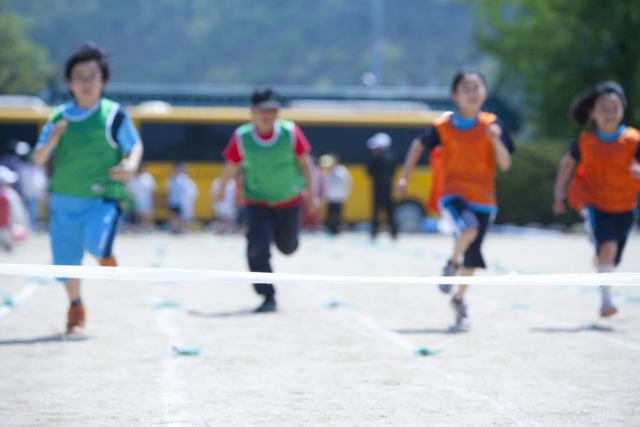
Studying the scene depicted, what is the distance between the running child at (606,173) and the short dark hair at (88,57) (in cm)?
370

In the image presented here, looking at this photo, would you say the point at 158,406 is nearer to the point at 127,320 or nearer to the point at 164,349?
the point at 164,349

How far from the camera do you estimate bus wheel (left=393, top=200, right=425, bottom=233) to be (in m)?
26.0

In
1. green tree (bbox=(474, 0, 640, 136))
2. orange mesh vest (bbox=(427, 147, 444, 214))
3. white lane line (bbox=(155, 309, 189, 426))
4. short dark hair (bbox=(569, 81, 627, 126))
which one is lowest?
white lane line (bbox=(155, 309, 189, 426))

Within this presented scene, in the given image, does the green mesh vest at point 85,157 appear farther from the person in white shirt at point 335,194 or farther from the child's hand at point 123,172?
the person in white shirt at point 335,194

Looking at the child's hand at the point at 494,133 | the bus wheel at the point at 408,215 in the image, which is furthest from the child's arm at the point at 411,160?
the bus wheel at the point at 408,215

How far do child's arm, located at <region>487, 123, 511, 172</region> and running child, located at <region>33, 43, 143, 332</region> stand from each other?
2.69m

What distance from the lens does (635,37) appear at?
3347 cm

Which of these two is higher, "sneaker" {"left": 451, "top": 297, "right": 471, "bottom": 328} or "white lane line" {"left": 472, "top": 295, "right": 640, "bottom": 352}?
"sneaker" {"left": 451, "top": 297, "right": 471, "bottom": 328}

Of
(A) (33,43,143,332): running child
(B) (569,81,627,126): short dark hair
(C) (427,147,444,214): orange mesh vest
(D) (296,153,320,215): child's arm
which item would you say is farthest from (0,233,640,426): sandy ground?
(B) (569,81,627,126): short dark hair

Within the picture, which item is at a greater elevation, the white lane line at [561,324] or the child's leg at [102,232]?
the child's leg at [102,232]

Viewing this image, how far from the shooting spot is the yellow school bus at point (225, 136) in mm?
26891

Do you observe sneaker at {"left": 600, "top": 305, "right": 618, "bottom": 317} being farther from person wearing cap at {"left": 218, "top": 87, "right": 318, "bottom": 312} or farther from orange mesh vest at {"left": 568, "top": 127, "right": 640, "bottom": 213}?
person wearing cap at {"left": 218, "top": 87, "right": 318, "bottom": 312}

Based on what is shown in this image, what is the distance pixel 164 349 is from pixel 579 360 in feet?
8.89

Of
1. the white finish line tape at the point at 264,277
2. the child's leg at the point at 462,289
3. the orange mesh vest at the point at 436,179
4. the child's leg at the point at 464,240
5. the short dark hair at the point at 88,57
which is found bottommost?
the child's leg at the point at 462,289
